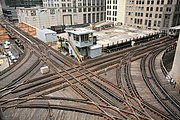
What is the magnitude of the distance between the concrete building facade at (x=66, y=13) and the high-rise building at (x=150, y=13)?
17.8 metres

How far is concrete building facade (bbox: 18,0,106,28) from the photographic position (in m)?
64.1

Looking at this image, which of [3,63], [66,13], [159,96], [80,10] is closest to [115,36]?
[3,63]

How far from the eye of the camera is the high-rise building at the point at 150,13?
5291 centimetres

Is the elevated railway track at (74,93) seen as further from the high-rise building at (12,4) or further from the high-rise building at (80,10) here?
the high-rise building at (12,4)

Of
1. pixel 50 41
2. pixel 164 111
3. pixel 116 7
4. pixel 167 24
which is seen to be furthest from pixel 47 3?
pixel 164 111

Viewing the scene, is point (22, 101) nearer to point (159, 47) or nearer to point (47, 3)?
point (159, 47)

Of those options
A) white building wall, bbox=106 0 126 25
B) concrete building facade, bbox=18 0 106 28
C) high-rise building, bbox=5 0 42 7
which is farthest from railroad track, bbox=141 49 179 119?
high-rise building, bbox=5 0 42 7

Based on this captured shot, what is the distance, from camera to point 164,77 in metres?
20.9

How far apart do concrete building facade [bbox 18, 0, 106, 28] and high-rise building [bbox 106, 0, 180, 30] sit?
1779 centimetres

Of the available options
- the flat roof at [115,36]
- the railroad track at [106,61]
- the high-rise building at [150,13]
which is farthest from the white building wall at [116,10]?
the railroad track at [106,61]

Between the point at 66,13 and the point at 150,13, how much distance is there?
127 ft

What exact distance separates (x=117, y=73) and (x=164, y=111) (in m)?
8.70

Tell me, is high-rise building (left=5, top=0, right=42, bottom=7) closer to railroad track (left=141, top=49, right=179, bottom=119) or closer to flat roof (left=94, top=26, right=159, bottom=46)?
flat roof (left=94, top=26, right=159, bottom=46)

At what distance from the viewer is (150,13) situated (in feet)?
186
